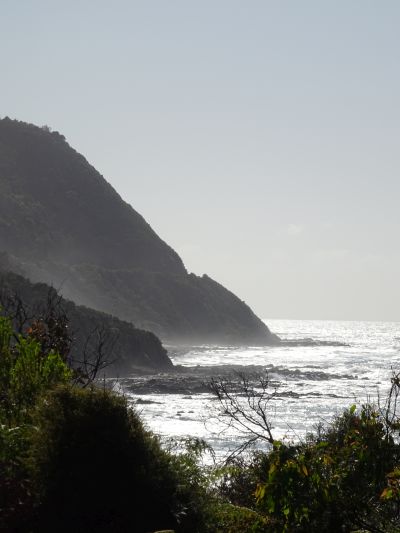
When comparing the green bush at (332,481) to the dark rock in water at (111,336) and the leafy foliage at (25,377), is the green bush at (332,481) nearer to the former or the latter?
the leafy foliage at (25,377)

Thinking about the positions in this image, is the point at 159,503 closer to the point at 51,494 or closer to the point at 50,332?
the point at 51,494

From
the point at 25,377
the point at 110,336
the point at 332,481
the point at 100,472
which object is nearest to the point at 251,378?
the point at 110,336

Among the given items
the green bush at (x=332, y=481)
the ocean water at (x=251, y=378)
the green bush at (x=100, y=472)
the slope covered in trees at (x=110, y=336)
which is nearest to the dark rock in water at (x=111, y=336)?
the slope covered in trees at (x=110, y=336)

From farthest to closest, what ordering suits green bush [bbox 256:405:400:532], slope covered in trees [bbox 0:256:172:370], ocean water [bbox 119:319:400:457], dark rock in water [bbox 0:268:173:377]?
dark rock in water [bbox 0:268:173:377]
slope covered in trees [bbox 0:256:172:370]
ocean water [bbox 119:319:400:457]
green bush [bbox 256:405:400:532]

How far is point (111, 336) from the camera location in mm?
120938

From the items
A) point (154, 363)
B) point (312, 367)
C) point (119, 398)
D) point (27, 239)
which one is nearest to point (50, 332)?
point (119, 398)

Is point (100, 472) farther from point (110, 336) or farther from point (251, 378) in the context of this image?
point (110, 336)

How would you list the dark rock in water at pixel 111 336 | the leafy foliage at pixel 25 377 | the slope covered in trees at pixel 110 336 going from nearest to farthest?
the leafy foliage at pixel 25 377
the slope covered in trees at pixel 110 336
the dark rock in water at pixel 111 336

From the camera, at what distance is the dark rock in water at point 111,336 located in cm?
11200

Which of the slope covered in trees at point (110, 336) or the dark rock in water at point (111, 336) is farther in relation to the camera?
the dark rock in water at point (111, 336)

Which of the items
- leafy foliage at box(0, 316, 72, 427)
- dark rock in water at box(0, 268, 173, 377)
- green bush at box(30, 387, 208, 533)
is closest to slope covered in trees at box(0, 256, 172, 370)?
dark rock in water at box(0, 268, 173, 377)

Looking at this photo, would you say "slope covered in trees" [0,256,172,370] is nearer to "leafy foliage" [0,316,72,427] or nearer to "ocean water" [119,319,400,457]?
"ocean water" [119,319,400,457]

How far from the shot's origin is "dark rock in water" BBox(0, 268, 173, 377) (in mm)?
112000

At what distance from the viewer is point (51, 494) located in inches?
477
